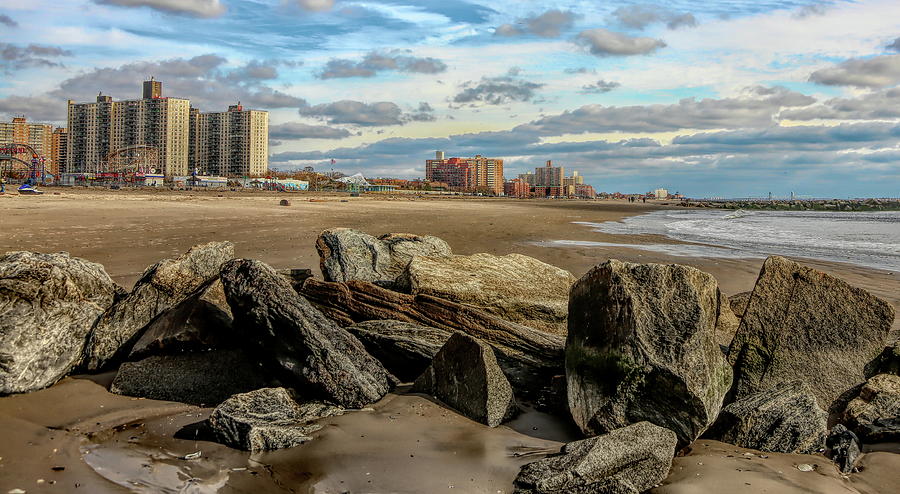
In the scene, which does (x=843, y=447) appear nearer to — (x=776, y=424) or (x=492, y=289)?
(x=776, y=424)

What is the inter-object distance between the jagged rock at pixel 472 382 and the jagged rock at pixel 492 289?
5.30 feet

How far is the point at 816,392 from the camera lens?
19.7ft

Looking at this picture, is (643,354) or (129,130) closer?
(643,354)

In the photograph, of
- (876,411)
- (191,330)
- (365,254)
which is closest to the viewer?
(876,411)

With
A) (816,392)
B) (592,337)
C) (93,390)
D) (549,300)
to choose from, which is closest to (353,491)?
(592,337)

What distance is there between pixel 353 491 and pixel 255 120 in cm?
18888

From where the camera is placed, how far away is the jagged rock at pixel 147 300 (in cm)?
671

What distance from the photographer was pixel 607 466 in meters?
4.13

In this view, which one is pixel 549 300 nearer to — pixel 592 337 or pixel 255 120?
pixel 592 337

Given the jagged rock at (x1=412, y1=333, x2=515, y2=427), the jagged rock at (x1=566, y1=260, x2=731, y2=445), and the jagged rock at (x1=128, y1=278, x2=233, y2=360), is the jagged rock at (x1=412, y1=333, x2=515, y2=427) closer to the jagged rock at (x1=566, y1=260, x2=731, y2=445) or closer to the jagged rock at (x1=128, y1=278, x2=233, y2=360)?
the jagged rock at (x1=566, y1=260, x2=731, y2=445)

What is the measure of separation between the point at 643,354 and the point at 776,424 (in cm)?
125

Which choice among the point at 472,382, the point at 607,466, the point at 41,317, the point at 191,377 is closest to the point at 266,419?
the point at 191,377

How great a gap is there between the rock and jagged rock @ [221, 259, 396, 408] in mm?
1859

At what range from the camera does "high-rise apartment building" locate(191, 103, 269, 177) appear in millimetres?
178500
